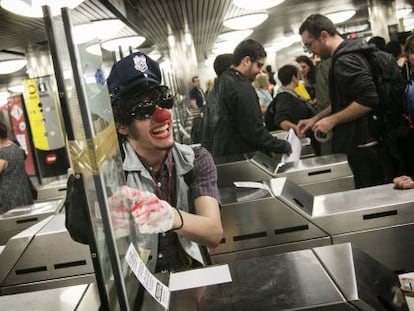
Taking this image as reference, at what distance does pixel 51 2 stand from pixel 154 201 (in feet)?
1.70

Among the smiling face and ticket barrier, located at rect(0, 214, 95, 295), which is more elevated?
the smiling face

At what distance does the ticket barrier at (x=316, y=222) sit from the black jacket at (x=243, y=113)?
0.91m

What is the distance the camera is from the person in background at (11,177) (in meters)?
4.05

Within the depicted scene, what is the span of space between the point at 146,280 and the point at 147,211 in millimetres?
211

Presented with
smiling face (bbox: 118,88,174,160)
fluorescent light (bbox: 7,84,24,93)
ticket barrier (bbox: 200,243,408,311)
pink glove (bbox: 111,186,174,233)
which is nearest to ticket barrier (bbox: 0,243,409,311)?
→ ticket barrier (bbox: 200,243,408,311)

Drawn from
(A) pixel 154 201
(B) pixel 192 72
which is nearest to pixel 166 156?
(A) pixel 154 201

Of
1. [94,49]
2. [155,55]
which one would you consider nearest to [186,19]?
[155,55]

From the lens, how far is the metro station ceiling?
4207 millimetres

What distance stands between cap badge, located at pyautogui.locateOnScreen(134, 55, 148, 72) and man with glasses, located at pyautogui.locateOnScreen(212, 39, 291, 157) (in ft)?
5.48

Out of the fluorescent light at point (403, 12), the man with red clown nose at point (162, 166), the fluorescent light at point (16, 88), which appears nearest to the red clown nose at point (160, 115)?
the man with red clown nose at point (162, 166)

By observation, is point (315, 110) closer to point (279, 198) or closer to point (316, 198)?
point (316, 198)

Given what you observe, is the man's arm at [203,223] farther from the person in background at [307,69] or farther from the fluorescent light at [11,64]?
the fluorescent light at [11,64]

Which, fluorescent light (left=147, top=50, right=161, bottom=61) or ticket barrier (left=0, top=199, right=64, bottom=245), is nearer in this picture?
ticket barrier (left=0, top=199, right=64, bottom=245)

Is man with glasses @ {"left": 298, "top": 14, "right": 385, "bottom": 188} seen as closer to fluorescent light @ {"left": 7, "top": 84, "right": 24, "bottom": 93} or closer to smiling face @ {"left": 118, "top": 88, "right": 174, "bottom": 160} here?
smiling face @ {"left": 118, "top": 88, "right": 174, "bottom": 160}
